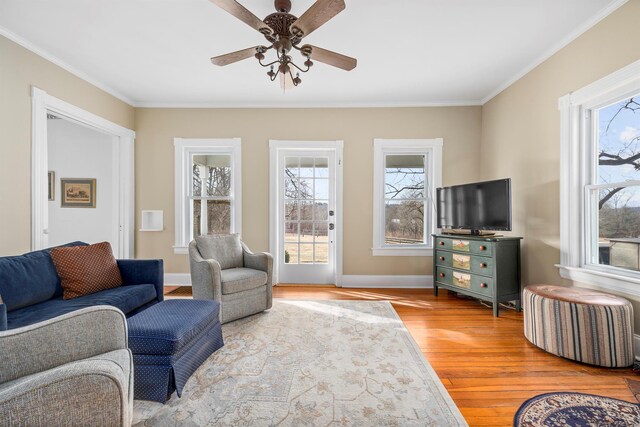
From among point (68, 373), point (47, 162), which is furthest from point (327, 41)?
point (47, 162)

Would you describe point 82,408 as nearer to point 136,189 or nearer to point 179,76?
point 179,76

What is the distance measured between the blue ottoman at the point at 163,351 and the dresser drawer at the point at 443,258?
292 cm

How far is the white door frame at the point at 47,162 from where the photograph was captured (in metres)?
2.80

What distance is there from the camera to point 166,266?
4316 mm

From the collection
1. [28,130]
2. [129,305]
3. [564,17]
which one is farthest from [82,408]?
[564,17]

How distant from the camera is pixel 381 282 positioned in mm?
4246

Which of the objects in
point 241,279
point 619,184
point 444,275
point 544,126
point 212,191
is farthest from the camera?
point 212,191

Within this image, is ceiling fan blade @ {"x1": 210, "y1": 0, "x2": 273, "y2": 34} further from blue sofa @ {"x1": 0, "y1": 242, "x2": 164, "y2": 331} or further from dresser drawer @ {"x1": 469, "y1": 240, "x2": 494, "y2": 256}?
dresser drawer @ {"x1": 469, "y1": 240, "x2": 494, "y2": 256}

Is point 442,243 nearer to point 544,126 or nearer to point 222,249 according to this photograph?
point 544,126

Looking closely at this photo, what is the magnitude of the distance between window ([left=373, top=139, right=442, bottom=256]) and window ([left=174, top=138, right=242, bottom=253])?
2.19 m

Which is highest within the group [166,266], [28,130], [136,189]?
[28,130]

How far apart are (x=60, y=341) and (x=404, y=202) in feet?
12.9

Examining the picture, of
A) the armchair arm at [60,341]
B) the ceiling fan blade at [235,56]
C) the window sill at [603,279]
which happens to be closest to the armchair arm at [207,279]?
the armchair arm at [60,341]

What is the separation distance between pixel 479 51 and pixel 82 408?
3.81 meters
